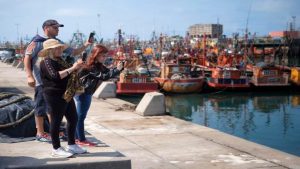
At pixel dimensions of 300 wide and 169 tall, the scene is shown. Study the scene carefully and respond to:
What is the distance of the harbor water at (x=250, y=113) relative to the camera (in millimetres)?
15570

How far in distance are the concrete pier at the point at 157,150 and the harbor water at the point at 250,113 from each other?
14.6 ft

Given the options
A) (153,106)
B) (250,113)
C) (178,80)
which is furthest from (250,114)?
(153,106)

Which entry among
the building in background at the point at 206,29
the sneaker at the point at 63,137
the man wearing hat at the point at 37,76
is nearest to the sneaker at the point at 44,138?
the man wearing hat at the point at 37,76

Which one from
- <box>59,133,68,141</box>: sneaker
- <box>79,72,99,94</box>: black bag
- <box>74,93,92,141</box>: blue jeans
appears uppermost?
<box>79,72,99,94</box>: black bag

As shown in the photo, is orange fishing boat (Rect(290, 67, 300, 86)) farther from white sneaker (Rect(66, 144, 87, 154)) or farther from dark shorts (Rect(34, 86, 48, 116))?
white sneaker (Rect(66, 144, 87, 154))

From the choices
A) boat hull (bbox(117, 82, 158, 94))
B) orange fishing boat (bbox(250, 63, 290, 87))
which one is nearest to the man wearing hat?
boat hull (bbox(117, 82, 158, 94))

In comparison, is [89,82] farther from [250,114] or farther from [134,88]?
[134,88]

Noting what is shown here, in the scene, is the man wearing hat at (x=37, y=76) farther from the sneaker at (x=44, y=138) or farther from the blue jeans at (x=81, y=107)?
the blue jeans at (x=81, y=107)

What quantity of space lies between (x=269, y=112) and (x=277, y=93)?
800 centimetres

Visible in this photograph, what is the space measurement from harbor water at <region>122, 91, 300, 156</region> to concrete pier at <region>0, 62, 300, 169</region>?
445cm

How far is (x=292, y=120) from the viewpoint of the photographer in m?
19.8

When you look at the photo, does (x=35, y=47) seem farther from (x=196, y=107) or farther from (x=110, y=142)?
(x=196, y=107)

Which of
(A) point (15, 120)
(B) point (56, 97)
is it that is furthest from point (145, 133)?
(B) point (56, 97)

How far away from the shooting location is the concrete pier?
5.27 metres
